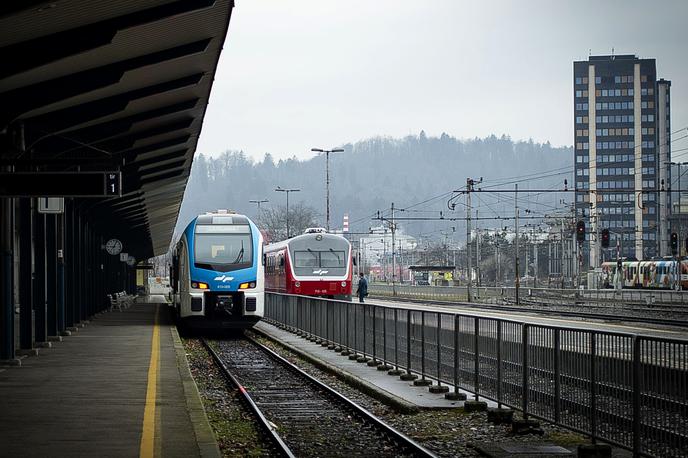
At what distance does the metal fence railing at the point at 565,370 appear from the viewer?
30.9 ft

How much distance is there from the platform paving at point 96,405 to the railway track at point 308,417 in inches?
39.4

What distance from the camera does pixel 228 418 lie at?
1489 centimetres

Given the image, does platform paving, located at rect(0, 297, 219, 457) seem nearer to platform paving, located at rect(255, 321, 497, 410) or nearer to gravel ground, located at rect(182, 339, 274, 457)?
gravel ground, located at rect(182, 339, 274, 457)

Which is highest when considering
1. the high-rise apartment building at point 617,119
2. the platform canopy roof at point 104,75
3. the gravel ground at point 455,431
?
the high-rise apartment building at point 617,119

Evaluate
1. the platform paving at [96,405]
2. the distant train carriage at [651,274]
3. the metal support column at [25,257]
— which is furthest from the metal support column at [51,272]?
the distant train carriage at [651,274]

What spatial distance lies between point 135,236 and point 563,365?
60.0m

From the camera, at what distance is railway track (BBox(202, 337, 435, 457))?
474 inches

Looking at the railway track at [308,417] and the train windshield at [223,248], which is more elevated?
the train windshield at [223,248]

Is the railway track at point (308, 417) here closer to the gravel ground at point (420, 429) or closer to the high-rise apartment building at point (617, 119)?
the gravel ground at point (420, 429)

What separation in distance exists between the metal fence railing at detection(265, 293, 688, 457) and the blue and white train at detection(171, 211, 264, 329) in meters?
12.4

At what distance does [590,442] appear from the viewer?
11.6 metres

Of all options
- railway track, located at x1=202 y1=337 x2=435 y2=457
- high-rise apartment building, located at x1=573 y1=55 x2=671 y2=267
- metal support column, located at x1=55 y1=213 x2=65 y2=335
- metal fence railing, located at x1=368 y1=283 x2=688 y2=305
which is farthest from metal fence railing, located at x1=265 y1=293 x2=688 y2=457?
high-rise apartment building, located at x1=573 y1=55 x2=671 y2=267

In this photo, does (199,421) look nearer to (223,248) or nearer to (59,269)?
(59,269)

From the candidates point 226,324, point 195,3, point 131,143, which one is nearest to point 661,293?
point 226,324
